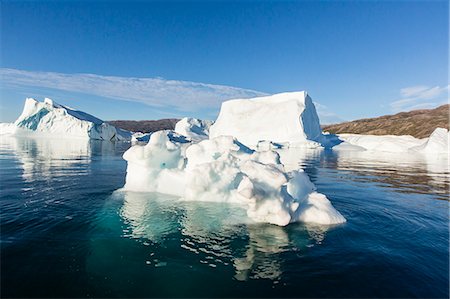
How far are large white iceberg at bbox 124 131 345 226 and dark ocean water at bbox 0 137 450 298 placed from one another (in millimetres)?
572

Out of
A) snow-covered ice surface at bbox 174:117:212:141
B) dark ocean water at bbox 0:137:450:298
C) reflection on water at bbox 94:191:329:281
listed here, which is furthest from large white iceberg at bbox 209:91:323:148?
reflection on water at bbox 94:191:329:281

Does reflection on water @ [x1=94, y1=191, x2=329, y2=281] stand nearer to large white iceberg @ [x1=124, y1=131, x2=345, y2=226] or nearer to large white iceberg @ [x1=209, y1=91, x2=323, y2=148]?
large white iceberg @ [x1=124, y1=131, x2=345, y2=226]

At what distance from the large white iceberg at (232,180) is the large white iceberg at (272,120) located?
42875 millimetres

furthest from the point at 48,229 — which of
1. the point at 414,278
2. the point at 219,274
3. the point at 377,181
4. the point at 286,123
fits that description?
the point at 286,123

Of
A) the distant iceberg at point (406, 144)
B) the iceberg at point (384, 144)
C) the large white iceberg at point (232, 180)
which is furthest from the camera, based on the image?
the iceberg at point (384, 144)

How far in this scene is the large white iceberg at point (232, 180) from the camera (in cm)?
798

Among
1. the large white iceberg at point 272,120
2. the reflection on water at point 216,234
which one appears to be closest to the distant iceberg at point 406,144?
the large white iceberg at point 272,120

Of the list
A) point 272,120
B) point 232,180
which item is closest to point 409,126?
point 272,120

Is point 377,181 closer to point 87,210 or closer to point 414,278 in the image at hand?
point 414,278

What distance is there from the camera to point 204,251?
6.23 m

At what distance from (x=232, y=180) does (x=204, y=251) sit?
4.65 m

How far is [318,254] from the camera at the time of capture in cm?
623

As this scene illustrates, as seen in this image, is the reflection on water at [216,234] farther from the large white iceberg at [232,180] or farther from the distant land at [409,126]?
the distant land at [409,126]

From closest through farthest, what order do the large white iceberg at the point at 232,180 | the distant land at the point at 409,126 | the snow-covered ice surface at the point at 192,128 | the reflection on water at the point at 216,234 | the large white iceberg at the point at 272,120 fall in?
the reflection on water at the point at 216,234 < the large white iceberg at the point at 232,180 < the large white iceberg at the point at 272,120 < the snow-covered ice surface at the point at 192,128 < the distant land at the point at 409,126
